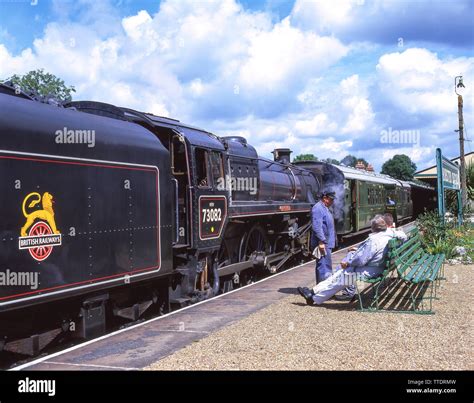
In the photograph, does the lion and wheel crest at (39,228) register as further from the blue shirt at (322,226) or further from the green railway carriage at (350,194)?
the green railway carriage at (350,194)

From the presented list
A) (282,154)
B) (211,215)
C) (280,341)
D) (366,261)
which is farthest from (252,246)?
(280,341)

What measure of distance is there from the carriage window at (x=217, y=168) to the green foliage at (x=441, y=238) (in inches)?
292

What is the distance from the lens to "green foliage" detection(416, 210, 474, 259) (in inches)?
568

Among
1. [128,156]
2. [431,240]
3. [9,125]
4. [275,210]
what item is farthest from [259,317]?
[431,240]

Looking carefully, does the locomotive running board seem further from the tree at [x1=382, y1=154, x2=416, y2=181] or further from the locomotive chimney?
the tree at [x1=382, y1=154, x2=416, y2=181]

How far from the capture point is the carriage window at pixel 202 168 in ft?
28.6

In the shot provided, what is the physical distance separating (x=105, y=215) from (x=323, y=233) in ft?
13.0

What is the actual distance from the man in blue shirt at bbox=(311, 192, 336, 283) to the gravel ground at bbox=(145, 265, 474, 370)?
0.97 m

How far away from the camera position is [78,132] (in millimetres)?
5934

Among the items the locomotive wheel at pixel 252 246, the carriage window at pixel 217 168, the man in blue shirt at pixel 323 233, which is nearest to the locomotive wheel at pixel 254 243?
the locomotive wheel at pixel 252 246

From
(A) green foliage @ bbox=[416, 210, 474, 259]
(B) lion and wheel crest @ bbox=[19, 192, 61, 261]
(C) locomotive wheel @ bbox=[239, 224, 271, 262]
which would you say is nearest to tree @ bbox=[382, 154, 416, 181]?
(A) green foliage @ bbox=[416, 210, 474, 259]

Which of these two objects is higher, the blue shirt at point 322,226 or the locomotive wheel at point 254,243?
the blue shirt at point 322,226

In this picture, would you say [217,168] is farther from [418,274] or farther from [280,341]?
[280,341]
